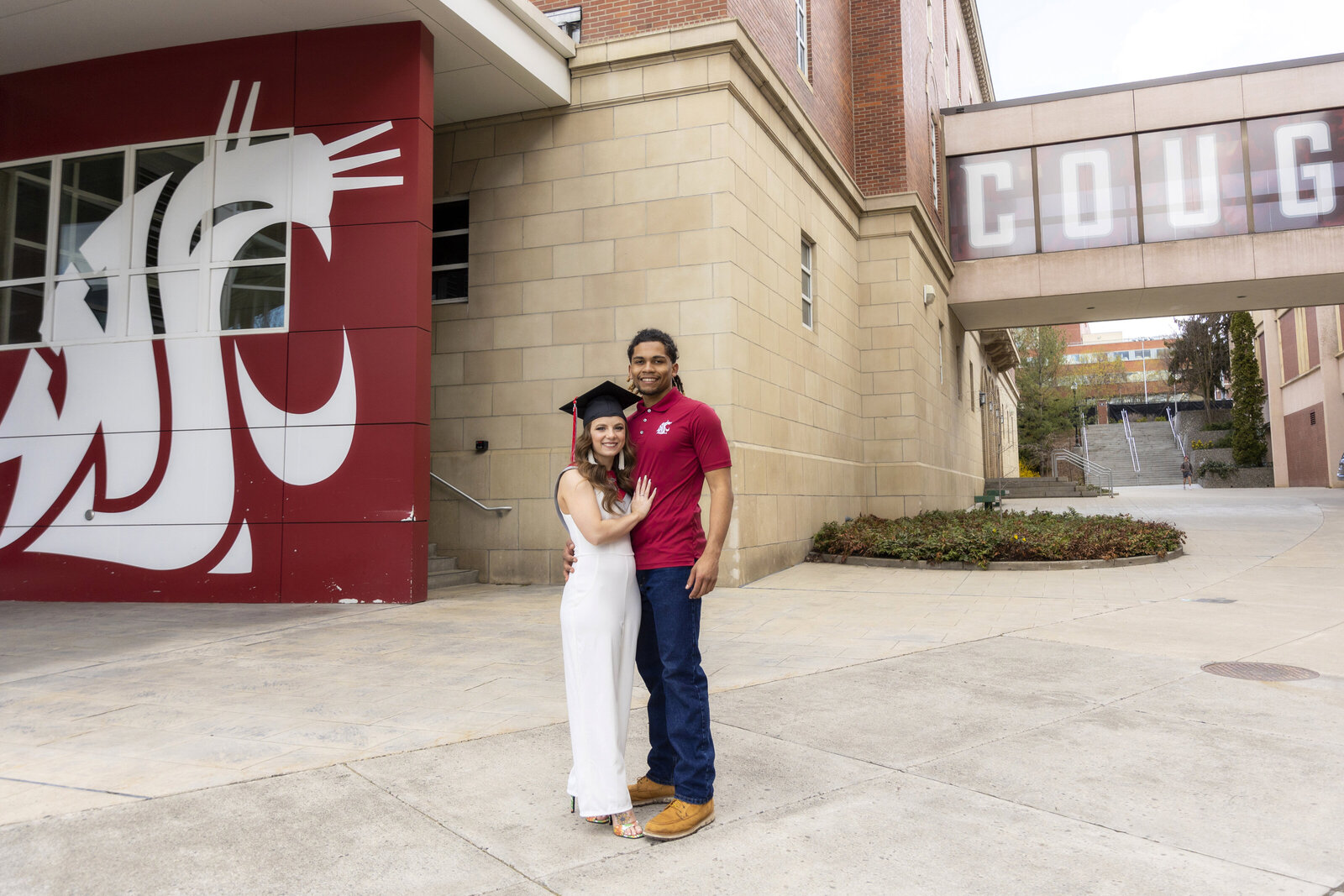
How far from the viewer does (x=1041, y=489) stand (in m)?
31.9

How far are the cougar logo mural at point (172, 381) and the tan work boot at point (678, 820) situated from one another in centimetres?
737

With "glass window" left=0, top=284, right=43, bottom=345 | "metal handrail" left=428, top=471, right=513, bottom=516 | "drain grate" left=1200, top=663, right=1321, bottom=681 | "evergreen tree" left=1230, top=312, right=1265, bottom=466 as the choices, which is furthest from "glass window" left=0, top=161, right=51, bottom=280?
"evergreen tree" left=1230, top=312, right=1265, bottom=466

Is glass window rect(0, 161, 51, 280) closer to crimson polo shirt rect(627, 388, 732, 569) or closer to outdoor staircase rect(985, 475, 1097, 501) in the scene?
crimson polo shirt rect(627, 388, 732, 569)

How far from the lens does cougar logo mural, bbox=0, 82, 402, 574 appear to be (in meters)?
9.95

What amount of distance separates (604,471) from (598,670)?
73cm

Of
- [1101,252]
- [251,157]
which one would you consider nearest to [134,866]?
[251,157]

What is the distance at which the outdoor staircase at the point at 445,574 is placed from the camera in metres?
11.0

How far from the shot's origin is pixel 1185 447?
4959cm

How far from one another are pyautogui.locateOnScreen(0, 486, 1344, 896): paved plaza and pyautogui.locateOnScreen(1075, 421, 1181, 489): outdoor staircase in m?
44.9

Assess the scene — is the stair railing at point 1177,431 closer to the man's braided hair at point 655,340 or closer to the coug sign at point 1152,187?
the coug sign at point 1152,187

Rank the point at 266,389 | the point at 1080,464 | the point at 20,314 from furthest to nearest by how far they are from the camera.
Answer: the point at 1080,464 < the point at 20,314 < the point at 266,389

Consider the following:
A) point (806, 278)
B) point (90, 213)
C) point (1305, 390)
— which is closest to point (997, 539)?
point (806, 278)

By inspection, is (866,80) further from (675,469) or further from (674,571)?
(674,571)

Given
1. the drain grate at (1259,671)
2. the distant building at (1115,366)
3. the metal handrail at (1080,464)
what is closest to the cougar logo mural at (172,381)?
the drain grate at (1259,671)
